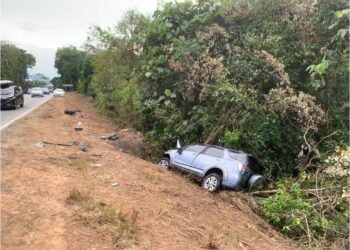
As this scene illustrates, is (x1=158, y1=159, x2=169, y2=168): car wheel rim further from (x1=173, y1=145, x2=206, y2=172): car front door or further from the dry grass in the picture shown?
the dry grass

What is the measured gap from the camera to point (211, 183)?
385 inches

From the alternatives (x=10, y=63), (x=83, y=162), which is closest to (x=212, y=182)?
(x=83, y=162)

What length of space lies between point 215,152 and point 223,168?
2.33 ft

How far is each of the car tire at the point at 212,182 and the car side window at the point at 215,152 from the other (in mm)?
544

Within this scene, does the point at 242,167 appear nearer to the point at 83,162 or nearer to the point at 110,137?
the point at 83,162

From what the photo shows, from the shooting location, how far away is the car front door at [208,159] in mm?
9992

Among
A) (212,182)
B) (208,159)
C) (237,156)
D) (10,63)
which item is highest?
(10,63)

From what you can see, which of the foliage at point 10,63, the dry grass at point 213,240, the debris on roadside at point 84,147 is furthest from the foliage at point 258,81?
the foliage at point 10,63

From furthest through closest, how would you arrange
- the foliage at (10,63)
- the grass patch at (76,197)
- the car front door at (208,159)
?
the foliage at (10,63)
the car front door at (208,159)
the grass patch at (76,197)

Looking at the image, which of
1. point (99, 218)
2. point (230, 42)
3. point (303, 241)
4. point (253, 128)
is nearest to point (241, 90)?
point (253, 128)

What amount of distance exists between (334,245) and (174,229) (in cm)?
325

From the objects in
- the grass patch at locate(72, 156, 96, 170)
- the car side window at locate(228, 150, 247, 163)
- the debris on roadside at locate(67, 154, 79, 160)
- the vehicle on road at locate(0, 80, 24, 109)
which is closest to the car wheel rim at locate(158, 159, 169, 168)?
the car side window at locate(228, 150, 247, 163)

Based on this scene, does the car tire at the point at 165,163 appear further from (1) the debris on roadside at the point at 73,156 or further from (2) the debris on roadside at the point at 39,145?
(2) the debris on roadside at the point at 39,145

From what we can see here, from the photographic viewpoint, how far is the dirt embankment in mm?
5148
